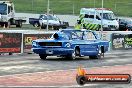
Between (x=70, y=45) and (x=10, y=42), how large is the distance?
4.69m

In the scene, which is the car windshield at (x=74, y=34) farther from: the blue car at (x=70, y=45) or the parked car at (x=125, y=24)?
the parked car at (x=125, y=24)

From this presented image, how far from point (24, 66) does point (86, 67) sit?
8.19ft

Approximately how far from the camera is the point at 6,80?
14727mm

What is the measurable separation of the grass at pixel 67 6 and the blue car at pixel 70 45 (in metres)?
35.1

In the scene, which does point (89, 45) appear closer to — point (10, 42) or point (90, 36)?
point (90, 36)

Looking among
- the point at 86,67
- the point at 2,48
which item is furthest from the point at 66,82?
the point at 2,48

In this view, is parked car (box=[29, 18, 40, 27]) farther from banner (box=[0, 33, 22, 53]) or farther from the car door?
the car door

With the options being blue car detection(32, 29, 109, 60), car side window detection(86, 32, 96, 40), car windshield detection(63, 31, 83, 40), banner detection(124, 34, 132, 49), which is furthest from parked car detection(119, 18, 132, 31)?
car windshield detection(63, 31, 83, 40)

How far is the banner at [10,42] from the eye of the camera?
1001 inches

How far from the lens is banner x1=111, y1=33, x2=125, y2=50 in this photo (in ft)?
108

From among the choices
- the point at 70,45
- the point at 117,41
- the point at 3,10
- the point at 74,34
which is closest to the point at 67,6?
the point at 3,10

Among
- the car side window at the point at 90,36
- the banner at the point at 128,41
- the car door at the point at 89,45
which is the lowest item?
the banner at the point at 128,41

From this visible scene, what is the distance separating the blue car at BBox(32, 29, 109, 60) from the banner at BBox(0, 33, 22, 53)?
306 cm

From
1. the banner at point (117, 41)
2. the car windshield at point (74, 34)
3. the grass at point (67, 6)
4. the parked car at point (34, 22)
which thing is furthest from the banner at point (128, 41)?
the grass at point (67, 6)
